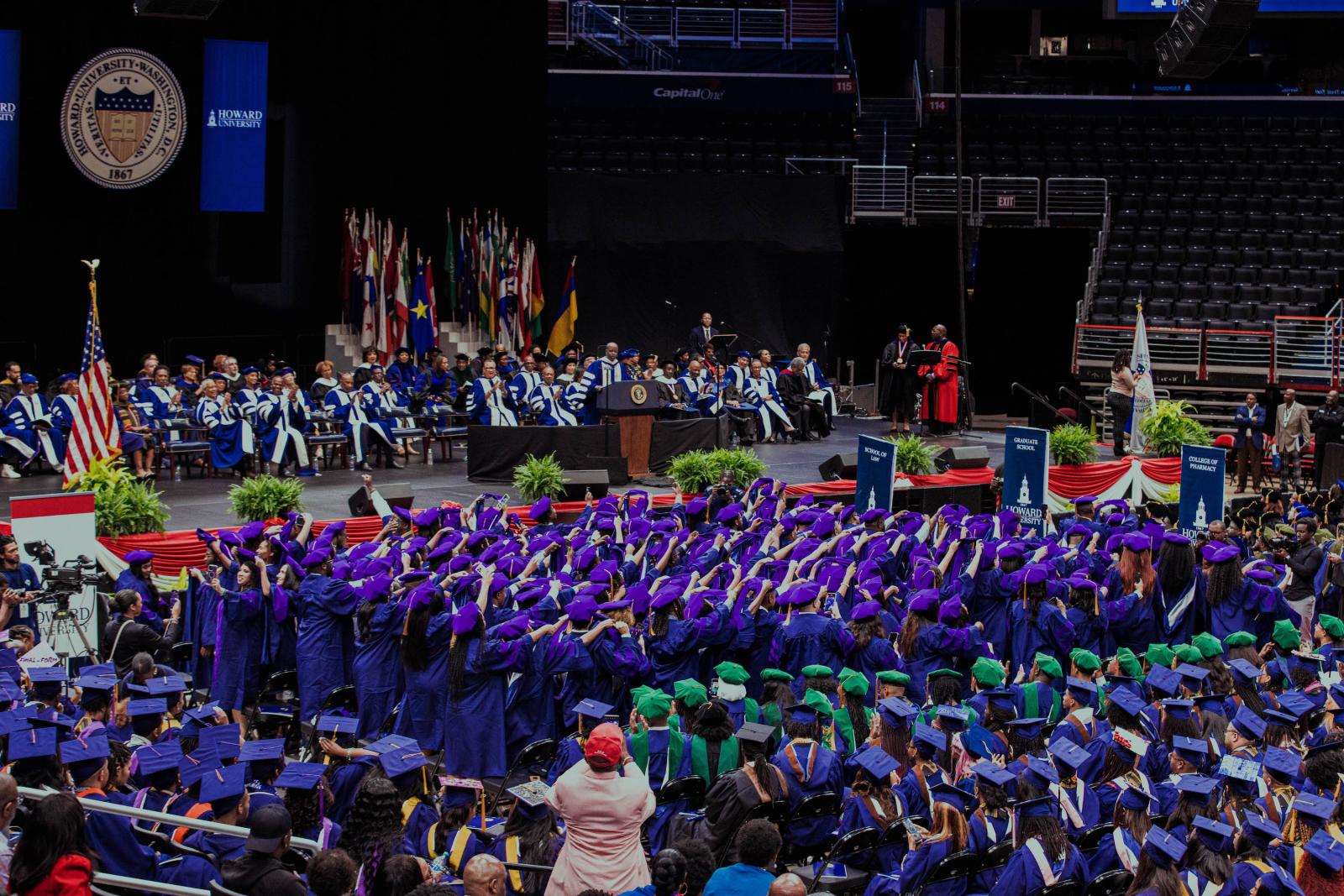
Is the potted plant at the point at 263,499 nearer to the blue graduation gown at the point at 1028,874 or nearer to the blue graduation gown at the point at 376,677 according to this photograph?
the blue graduation gown at the point at 376,677

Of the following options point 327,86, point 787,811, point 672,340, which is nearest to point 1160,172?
point 672,340

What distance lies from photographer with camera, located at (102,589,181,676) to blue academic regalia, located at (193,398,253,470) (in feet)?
20.9

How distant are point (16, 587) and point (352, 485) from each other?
6.24 meters

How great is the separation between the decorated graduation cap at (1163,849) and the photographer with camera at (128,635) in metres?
6.23

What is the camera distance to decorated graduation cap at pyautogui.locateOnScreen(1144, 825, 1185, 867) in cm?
560

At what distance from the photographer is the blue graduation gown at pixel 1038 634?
10188 mm

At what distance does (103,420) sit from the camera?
48.7 ft

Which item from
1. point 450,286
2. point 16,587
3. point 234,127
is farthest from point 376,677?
point 450,286

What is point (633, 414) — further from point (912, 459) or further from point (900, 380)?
point (900, 380)

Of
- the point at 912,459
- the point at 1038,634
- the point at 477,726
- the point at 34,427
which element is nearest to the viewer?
the point at 477,726

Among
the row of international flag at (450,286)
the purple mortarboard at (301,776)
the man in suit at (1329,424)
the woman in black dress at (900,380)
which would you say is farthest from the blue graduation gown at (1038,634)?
the row of international flag at (450,286)

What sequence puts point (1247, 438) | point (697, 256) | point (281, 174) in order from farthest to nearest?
1. point (697, 256)
2. point (281, 174)
3. point (1247, 438)

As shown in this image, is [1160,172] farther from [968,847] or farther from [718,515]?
[968,847]

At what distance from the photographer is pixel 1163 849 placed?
5.61m
